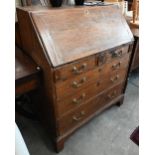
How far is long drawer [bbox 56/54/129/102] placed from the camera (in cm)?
121

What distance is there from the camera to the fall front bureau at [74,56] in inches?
43.3

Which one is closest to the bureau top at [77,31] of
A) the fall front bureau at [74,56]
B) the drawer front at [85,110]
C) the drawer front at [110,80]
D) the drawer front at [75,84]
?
the fall front bureau at [74,56]

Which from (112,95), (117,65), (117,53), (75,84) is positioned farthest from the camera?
(112,95)

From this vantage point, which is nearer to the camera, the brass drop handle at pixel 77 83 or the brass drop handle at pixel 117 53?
the brass drop handle at pixel 77 83

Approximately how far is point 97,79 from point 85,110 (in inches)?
12.5

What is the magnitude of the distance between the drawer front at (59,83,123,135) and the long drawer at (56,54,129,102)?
102 mm

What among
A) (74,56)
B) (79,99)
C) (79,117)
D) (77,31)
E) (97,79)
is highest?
(77,31)

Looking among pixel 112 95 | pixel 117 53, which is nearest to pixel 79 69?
pixel 117 53

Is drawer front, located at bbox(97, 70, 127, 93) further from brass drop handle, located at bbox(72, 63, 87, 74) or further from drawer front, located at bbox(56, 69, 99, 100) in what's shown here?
Result: brass drop handle, located at bbox(72, 63, 87, 74)

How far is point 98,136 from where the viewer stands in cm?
165

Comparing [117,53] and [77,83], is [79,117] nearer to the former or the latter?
[77,83]

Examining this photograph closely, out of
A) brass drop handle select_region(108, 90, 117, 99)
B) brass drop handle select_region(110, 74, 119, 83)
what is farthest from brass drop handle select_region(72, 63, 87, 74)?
brass drop handle select_region(108, 90, 117, 99)

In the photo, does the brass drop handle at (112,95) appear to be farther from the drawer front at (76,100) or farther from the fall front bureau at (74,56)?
the drawer front at (76,100)

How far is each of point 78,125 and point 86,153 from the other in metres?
0.25
